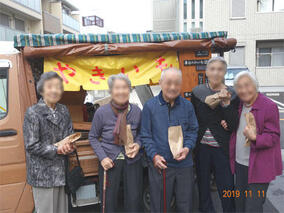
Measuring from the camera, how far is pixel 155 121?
2236 millimetres

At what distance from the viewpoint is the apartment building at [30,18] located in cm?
1298

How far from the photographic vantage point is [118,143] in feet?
7.31

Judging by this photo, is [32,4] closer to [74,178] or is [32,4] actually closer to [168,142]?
[74,178]

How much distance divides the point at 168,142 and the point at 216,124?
25.7 inches

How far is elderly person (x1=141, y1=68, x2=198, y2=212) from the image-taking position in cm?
219

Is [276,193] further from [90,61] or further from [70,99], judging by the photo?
[70,99]

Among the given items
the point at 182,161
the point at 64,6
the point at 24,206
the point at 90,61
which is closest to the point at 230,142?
the point at 182,161

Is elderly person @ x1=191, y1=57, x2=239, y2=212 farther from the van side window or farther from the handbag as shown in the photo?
the van side window

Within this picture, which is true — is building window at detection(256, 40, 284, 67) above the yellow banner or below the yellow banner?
above

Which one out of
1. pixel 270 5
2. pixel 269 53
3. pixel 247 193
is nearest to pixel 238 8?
pixel 270 5

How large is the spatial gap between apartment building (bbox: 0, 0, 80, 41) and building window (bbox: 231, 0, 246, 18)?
551 inches

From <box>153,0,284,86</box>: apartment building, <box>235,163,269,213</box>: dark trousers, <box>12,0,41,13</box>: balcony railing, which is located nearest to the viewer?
<box>235,163,269,213</box>: dark trousers
